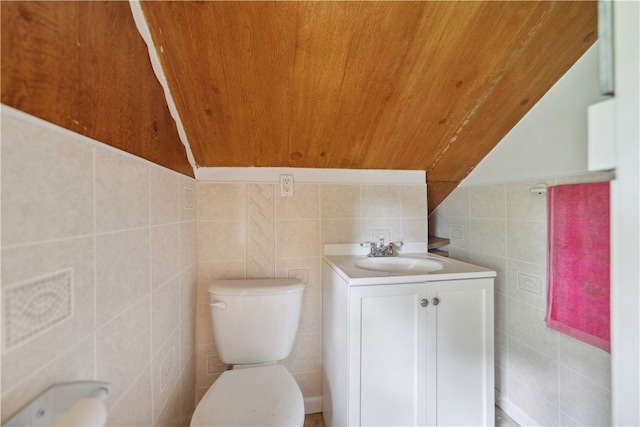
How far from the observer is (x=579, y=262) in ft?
2.86

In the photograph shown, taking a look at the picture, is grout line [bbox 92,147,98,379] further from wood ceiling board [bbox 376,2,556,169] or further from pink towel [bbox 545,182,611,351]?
pink towel [bbox 545,182,611,351]

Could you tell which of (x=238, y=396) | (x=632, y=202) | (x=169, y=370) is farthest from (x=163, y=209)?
(x=632, y=202)

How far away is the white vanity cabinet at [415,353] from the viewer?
2.98ft

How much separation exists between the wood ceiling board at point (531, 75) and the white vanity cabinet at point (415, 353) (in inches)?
27.6

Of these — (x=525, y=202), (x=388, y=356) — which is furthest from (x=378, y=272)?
(x=525, y=202)

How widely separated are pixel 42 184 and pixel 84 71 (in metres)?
0.28

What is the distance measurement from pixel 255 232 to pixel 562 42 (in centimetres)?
150

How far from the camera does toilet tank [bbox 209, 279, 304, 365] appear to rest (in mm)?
1047

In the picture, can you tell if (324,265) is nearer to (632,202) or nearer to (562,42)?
(632,202)

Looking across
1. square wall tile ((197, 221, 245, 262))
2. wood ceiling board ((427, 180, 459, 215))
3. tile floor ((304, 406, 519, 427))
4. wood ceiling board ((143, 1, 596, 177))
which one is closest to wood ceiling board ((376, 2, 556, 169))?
wood ceiling board ((143, 1, 596, 177))

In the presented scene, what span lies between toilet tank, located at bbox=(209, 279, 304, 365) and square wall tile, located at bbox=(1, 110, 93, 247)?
2.13ft

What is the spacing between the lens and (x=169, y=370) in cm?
88

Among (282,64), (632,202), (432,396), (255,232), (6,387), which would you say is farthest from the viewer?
(255,232)

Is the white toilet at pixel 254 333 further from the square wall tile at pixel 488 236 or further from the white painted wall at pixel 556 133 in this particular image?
the white painted wall at pixel 556 133
